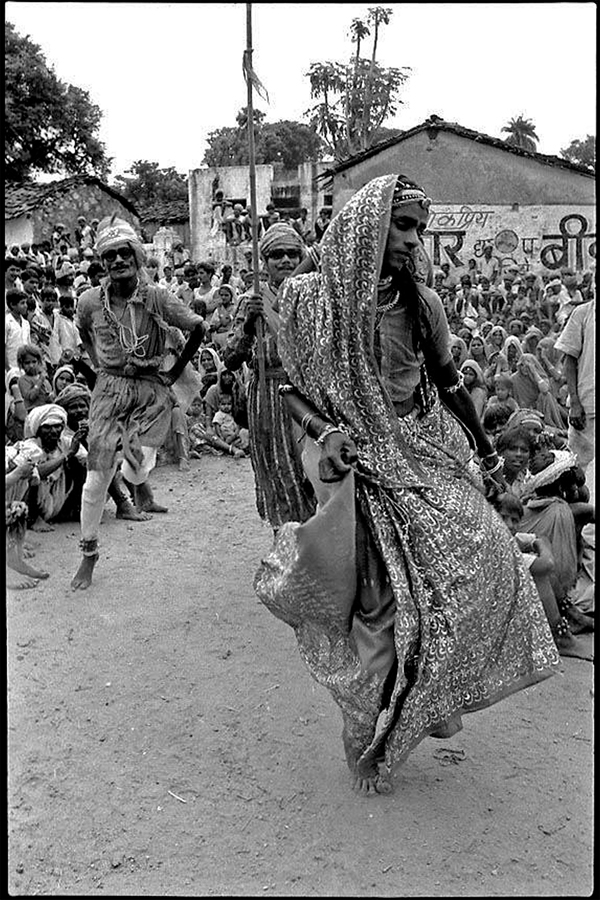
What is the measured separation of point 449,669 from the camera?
285 centimetres

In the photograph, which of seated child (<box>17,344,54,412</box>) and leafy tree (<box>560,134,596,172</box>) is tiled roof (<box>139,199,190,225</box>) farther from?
leafy tree (<box>560,134,596,172</box>)

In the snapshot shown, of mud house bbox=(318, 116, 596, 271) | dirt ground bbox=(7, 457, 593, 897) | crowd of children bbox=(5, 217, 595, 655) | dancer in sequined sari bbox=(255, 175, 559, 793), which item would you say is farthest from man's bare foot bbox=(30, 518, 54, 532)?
mud house bbox=(318, 116, 596, 271)

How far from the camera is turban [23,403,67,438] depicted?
6.38m

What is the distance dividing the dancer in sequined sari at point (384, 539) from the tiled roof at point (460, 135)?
721 inches

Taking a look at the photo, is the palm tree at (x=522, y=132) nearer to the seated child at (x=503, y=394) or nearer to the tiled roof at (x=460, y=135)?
the tiled roof at (x=460, y=135)

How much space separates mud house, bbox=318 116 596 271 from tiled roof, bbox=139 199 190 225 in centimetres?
927

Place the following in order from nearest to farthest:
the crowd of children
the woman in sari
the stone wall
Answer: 1. the crowd of children
2. the woman in sari
3. the stone wall

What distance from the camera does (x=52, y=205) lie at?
22500mm

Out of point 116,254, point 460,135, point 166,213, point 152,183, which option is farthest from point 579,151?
point 116,254

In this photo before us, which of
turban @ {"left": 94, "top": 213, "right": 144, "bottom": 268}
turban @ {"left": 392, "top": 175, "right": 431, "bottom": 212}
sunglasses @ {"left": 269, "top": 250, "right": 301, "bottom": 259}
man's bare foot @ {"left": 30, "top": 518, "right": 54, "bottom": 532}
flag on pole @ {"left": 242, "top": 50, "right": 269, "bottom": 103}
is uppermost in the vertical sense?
flag on pole @ {"left": 242, "top": 50, "right": 269, "bottom": 103}

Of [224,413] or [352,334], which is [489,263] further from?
[352,334]

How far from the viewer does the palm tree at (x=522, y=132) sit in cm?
4609

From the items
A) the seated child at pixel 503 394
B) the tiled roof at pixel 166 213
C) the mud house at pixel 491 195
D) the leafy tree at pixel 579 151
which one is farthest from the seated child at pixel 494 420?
the leafy tree at pixel 579 151

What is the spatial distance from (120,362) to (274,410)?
3.45 ft
